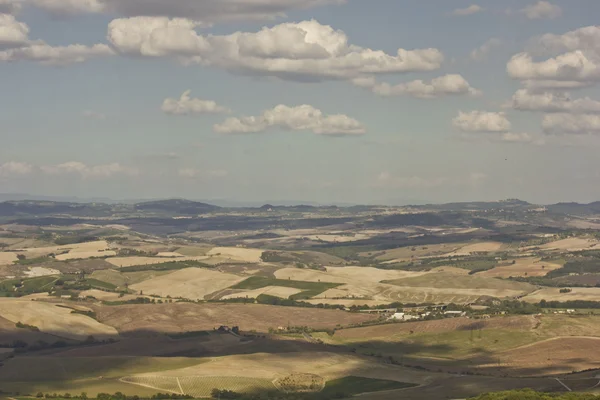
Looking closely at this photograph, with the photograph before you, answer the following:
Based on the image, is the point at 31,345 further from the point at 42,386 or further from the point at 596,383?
the point at 596,383

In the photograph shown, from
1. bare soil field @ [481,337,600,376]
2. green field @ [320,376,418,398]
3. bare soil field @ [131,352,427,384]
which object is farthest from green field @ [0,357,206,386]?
bare soil field @ [481,337,600,376]

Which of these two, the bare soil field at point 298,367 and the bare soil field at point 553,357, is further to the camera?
the bare soil field at point 553,357

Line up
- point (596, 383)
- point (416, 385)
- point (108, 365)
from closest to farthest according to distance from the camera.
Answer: point (596, 383)
point (416, 385)
point (108, 365)

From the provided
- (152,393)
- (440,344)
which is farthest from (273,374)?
(440,344)

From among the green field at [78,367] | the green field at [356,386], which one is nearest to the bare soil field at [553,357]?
the green field at [356,386]

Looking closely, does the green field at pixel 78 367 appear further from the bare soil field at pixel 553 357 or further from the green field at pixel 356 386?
the bare soil field at pixel 553 357

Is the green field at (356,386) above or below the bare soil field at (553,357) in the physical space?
below

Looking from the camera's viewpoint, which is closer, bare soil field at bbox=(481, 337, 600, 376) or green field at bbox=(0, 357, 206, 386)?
→ green field at bbox=(0, 357, 206, 386)

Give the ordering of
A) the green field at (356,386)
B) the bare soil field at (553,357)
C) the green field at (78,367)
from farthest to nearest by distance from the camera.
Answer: the bare soil field at (553,357) → the green field at (78,367) → the green field at (356,386)

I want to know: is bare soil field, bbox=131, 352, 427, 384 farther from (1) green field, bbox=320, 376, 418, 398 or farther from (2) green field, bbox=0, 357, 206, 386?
(2) green field, bbox=0, 357, 206, 386

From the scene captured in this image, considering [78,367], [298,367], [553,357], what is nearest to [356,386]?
[298,367]

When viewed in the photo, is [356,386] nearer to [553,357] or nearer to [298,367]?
[298,367]
